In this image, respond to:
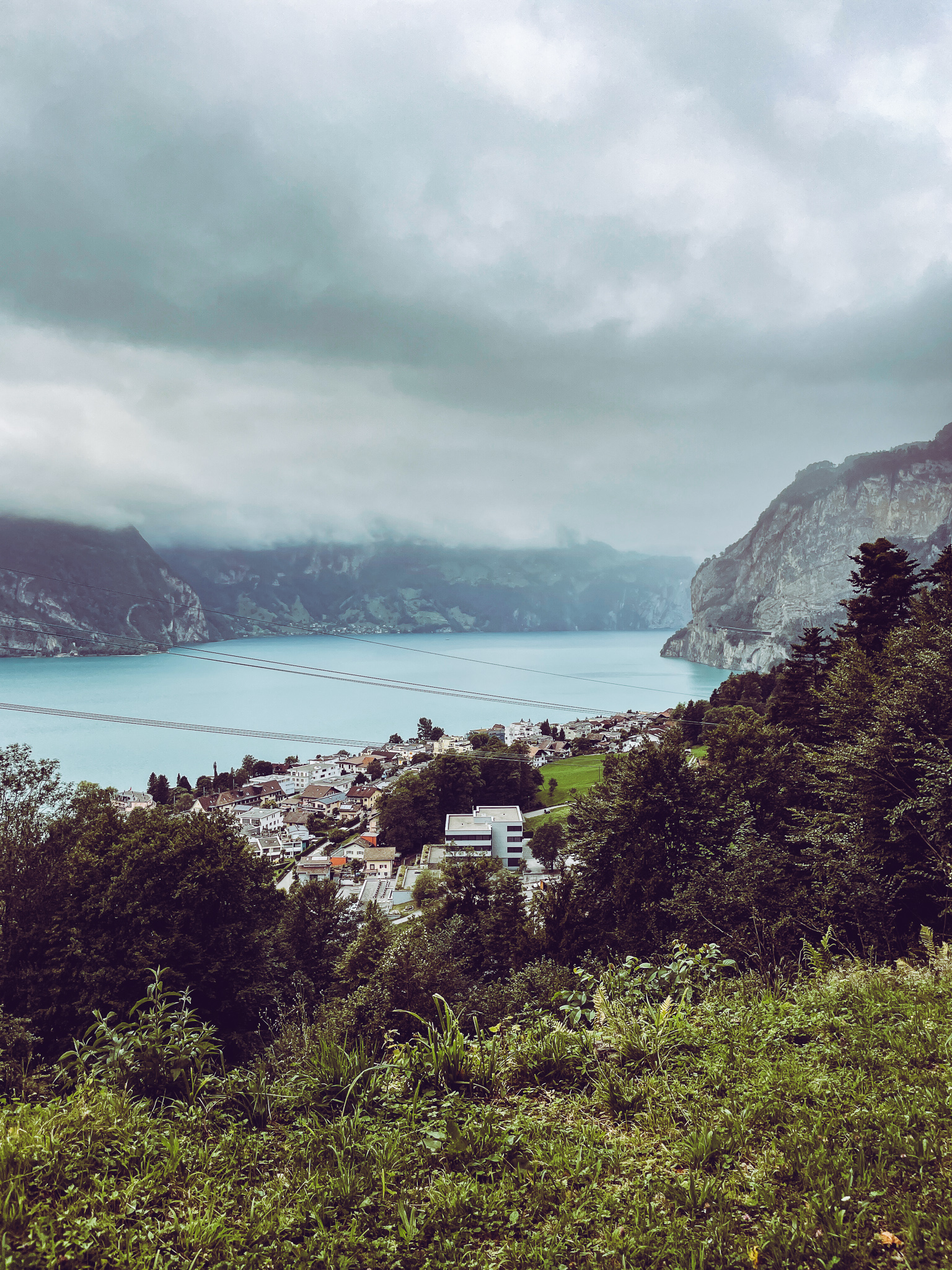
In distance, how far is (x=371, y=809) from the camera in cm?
5153

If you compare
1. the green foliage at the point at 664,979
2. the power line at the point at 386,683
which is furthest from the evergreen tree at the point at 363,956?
the green foliage at the point at 664,979

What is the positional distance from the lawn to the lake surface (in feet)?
18.6

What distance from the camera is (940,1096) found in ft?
8.09

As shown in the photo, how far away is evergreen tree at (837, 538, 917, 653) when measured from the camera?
16.3 meters

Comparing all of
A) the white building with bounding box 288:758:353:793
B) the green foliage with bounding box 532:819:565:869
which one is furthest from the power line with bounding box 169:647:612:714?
the white building with bounding box 288:758:353:793

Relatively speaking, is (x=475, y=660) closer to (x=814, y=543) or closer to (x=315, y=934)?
(x=315, y=934)

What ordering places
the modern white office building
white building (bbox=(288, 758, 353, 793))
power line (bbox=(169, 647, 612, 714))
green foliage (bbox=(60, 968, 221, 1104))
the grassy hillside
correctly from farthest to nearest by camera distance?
1. white building (bbox=(288, 758, 353, 793))
2. the modern white office building
3. power line (bbox=(169, 647, 612, 714))
4. green foliage (bbox=(60, 968, 221, 1104))
5. the grassy hillside

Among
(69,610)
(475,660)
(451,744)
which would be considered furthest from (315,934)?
(69,610)

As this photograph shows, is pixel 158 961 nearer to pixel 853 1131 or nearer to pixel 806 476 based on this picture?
pixel 853 1131

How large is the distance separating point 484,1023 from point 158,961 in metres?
6.46

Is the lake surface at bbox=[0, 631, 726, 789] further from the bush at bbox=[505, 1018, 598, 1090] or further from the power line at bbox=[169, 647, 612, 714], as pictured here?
the bush at bbox=[505, 1018, 598, 1090]

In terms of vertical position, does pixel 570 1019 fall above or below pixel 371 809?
above

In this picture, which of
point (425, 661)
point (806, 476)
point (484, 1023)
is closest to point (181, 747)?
point (484, 1023)

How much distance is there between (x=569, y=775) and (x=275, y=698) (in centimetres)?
5758
